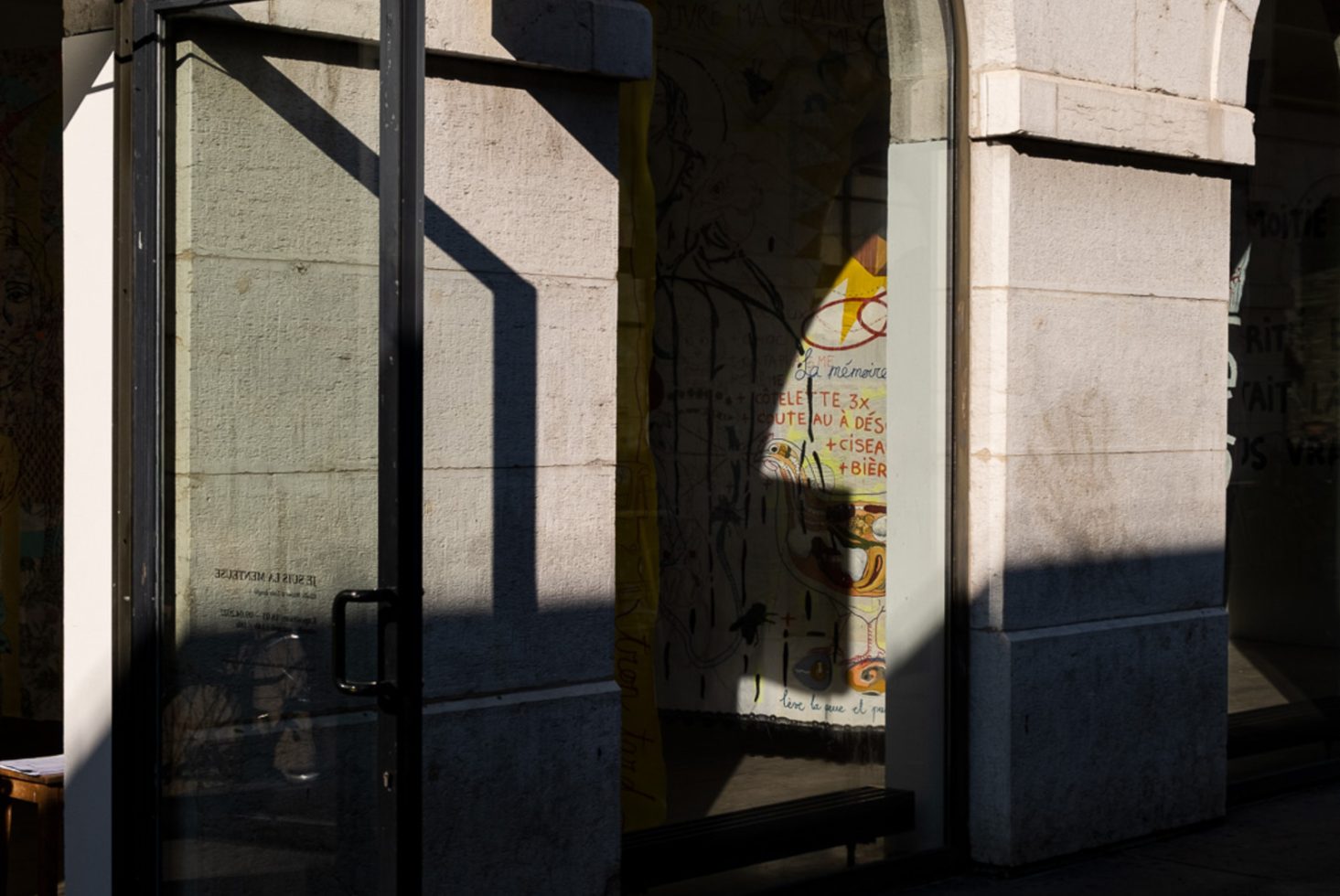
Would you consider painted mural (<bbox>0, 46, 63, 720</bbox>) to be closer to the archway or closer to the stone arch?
the stone arch

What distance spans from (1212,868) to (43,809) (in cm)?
390

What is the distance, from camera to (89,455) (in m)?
4.76

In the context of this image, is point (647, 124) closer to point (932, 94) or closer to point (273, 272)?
point (932, 94)

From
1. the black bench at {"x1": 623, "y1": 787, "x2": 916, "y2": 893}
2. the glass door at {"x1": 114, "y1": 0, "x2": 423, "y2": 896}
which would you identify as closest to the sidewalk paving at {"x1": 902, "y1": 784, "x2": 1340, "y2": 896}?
the black bench at {"x1": 623, "y1": 787, "x2": 916, "y2": 893}

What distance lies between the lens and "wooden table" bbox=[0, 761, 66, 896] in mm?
5168

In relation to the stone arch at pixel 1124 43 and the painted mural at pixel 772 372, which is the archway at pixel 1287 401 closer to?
the stone arch at pixel 1124 43

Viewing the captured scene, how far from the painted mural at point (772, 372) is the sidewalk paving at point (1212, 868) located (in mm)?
892

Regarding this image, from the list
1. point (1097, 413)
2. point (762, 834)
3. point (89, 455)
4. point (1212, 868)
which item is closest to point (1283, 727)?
point (1212, 868)

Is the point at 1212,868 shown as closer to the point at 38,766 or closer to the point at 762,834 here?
the point at 762,834

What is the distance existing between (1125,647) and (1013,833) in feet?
2.81

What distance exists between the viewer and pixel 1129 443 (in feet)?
22.7

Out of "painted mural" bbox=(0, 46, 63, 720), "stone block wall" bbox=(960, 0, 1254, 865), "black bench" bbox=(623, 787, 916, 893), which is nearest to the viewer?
"black bench" bbox=(623, 787, 916, 893)

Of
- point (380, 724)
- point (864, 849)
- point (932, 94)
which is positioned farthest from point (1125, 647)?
point (380, 724)

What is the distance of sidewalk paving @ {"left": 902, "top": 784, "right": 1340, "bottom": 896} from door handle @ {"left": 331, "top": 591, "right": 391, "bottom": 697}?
2811 mm
